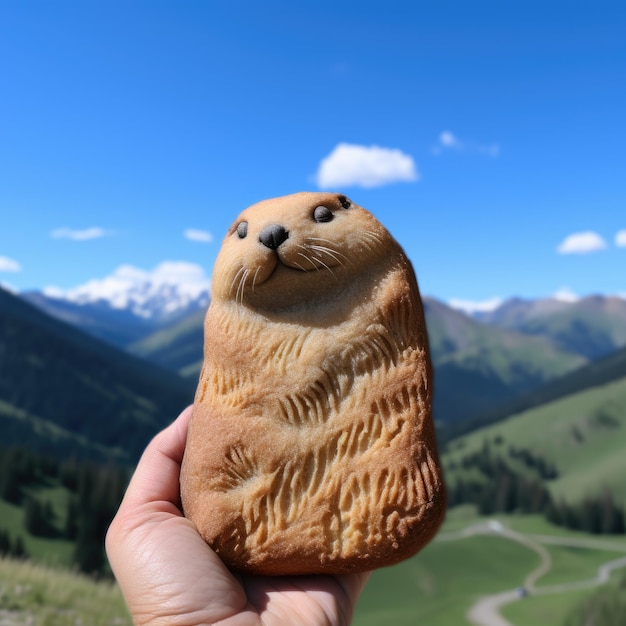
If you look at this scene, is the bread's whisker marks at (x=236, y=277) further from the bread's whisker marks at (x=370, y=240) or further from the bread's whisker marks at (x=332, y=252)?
the bread's whisker marks at (x=370, y=240)

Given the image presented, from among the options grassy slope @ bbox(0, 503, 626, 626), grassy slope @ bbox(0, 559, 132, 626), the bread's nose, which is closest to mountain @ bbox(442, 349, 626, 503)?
grassy slope @ bbox(0, 503, 626, 626)

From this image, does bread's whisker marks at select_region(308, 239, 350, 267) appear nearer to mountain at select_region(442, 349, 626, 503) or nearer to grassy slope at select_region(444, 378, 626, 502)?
mountain at select_region(442, 349, 626, 503)

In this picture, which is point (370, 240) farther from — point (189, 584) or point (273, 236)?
point (189, 584)

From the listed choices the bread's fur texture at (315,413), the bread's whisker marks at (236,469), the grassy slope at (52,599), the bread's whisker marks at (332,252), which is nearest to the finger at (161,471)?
the bread's fur texture at (315,413)

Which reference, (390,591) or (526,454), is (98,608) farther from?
(526,454)

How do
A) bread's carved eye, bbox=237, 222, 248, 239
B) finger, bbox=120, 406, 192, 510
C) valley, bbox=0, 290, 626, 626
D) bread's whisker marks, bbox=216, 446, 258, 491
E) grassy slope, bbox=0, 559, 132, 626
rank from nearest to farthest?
bread's whisker marks, bbox=216, 446, 258, 491
bread's carved eye, bbox=237, 222, 248, 239
finger, bbox=120, 406, 192, 510
grassy slope, bbox=0, 559, 132, 626
valley, bbox=0, 290, 626, 626

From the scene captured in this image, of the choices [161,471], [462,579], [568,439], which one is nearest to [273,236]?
[161,471]

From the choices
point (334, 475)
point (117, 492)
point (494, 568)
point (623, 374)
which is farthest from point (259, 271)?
point (623, 374)

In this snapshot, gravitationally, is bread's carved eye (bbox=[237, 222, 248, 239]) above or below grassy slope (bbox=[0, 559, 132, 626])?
above
